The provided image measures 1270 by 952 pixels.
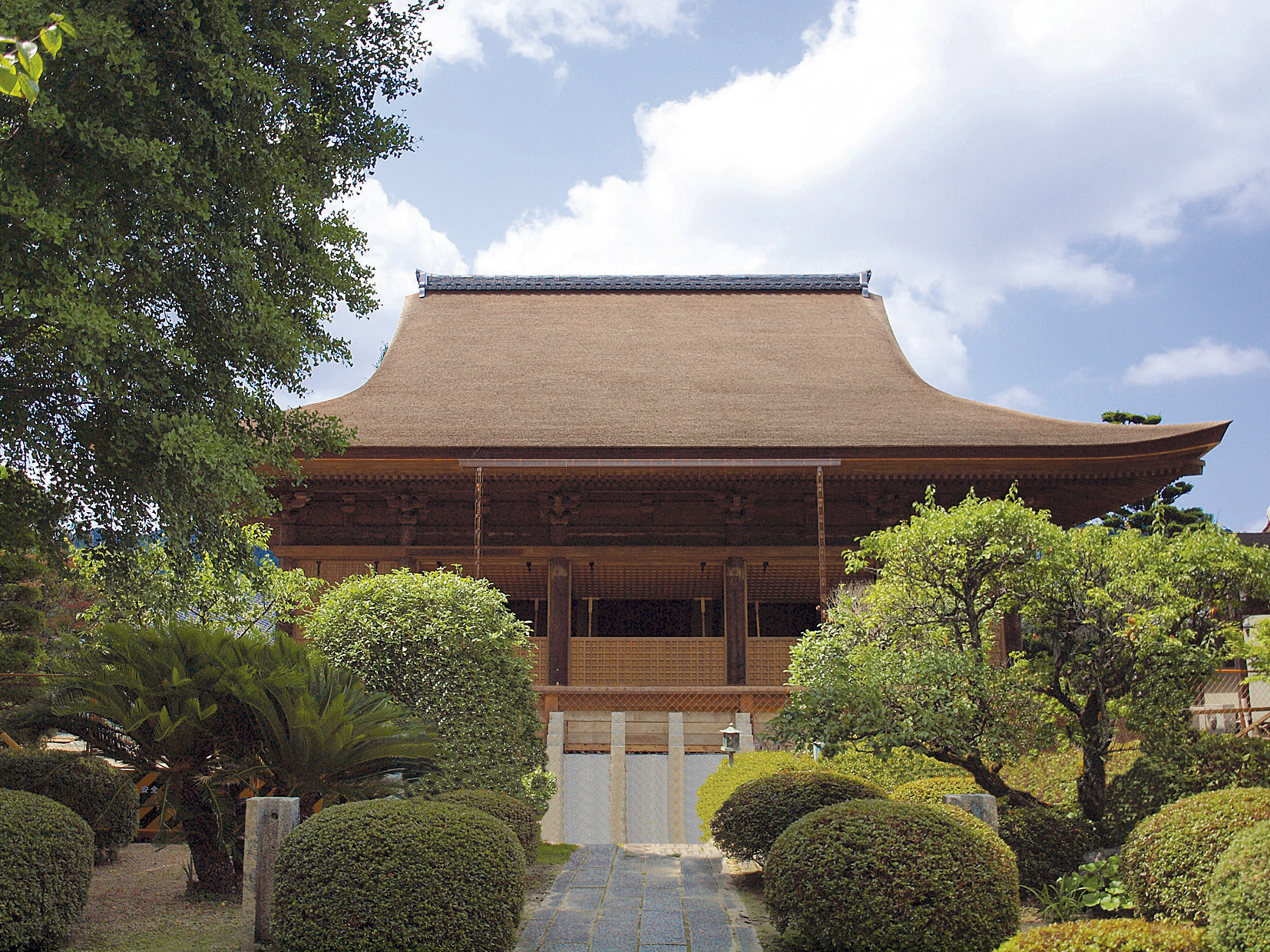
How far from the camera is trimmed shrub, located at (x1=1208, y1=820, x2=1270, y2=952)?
4422 millimetres

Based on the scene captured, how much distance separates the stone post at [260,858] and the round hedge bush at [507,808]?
1392 mm

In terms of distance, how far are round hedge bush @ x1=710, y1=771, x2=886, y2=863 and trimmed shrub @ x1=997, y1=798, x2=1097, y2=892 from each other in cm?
104

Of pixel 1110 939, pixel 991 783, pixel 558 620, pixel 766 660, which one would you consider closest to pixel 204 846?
pixel 1110 939

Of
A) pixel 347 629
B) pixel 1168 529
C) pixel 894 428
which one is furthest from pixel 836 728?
pixel 1168 529

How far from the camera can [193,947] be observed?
5719 mm

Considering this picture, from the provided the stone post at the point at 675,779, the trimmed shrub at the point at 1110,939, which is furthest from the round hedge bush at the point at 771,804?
the stone post at the point at 675,779

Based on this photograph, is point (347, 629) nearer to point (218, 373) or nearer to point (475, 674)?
point (475, 674)

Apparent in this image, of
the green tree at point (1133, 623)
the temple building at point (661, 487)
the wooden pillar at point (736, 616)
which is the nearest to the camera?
the green tree at point (1133, 623)

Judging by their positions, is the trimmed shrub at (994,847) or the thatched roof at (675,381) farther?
the thatched roof at (675,381)

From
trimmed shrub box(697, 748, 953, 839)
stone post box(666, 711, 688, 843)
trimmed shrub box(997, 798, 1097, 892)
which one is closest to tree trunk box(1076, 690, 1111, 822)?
trimmed shrub box(997, 798, 1097, 892)

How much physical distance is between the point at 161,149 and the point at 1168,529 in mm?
19607

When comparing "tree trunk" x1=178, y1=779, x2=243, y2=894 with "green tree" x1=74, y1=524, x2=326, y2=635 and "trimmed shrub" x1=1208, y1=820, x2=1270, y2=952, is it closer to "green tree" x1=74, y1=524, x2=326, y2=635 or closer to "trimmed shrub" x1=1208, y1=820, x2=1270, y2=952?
"green tree" x1=74, y1=524, x2=326, y2=635

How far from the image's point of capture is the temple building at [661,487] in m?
13.8

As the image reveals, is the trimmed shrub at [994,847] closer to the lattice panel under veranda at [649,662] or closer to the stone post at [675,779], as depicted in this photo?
the stone post at [675,779]
